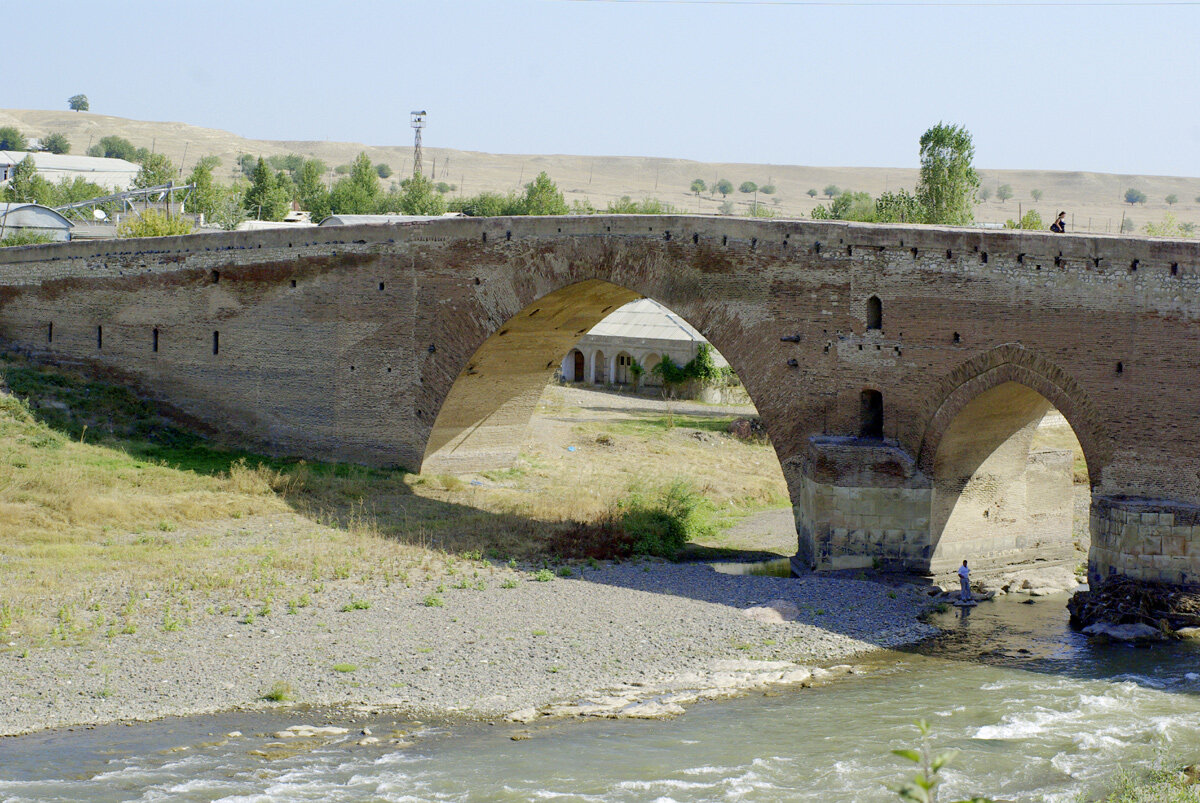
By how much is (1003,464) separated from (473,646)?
29.1 ft

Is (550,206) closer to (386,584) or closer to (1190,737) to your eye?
(386,584)

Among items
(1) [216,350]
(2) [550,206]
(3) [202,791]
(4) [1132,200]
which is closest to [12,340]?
(1) [216,350]

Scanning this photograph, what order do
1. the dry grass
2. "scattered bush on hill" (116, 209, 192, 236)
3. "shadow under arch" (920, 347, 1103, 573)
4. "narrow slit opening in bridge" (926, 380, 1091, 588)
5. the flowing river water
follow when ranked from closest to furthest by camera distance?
the flowing river water < the dry grass < "shadow under arch" (920, 347, 1103, 573) < "narrow slit opening in bridge" (926, 380, 1091, 588) < "scattered bush on hill" (116, 209, 192, 236)

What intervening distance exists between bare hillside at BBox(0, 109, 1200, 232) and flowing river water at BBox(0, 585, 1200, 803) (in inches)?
3107

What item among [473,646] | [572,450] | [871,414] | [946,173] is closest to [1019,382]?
[871,414]

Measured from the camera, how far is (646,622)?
1605 cm

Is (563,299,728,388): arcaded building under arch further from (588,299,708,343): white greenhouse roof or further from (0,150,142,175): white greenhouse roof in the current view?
(0,150,142,175): white greenhouse roof

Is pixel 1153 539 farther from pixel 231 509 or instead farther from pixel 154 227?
pixel 154 227

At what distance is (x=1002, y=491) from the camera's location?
63.7 feet

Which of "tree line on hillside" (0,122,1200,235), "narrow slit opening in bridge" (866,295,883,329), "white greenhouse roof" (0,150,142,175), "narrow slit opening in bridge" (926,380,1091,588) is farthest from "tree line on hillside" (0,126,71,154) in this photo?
"narrow slit opening in bridge" (926,380,1091,588)

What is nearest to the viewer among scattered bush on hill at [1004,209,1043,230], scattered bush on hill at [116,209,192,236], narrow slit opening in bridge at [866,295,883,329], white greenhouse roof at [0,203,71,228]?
narrow slit opening in bridge at [866,295,883,329]

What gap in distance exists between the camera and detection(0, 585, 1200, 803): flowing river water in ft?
36.3

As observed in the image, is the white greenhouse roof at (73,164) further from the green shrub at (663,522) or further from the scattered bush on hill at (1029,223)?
the green shrub at (663,522)

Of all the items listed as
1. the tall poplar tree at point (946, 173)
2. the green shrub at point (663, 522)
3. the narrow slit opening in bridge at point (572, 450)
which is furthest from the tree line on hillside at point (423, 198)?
the green shrub at point (663, 522)
